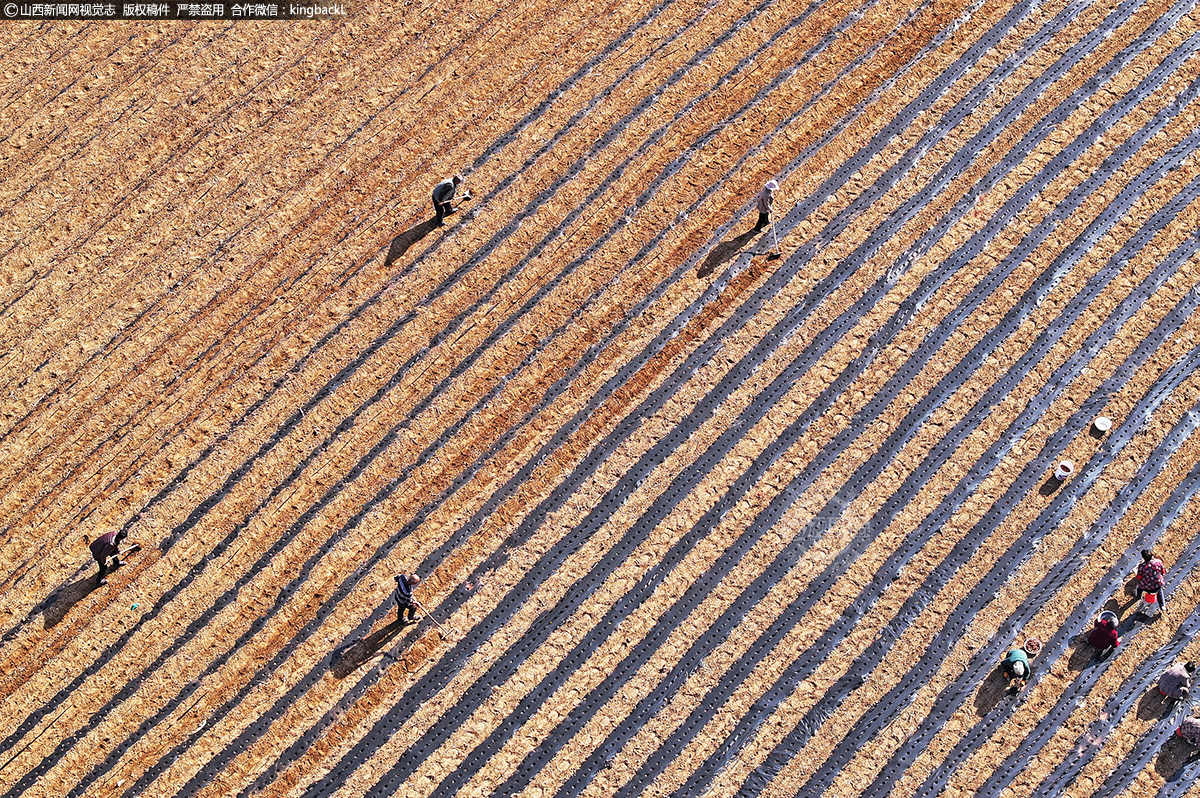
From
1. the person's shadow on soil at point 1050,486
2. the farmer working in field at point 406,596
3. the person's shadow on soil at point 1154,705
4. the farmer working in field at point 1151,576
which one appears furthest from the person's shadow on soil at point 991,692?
the farmer working in field at point 406,596

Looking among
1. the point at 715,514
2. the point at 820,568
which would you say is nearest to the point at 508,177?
the point at 715,514

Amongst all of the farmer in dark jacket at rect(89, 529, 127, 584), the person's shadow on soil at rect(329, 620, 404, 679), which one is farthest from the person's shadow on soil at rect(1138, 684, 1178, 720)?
the farmer in dark jacket at rect(89, 529, 127, 584)

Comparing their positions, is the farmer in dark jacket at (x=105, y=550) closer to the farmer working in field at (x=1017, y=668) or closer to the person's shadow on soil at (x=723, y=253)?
the person's shadow on soil at (x=723, y=253)

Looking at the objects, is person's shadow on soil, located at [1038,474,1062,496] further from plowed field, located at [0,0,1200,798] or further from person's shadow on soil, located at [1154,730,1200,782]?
person's shadow on soil, located at [1154,730,1200,782]

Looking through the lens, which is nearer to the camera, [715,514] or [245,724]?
[245,724]

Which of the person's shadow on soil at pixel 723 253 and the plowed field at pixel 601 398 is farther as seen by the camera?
the person's shadow on soil at pixel 723 253

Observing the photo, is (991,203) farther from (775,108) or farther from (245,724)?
(245,724)

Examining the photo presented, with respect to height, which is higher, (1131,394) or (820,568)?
(1131,394)
